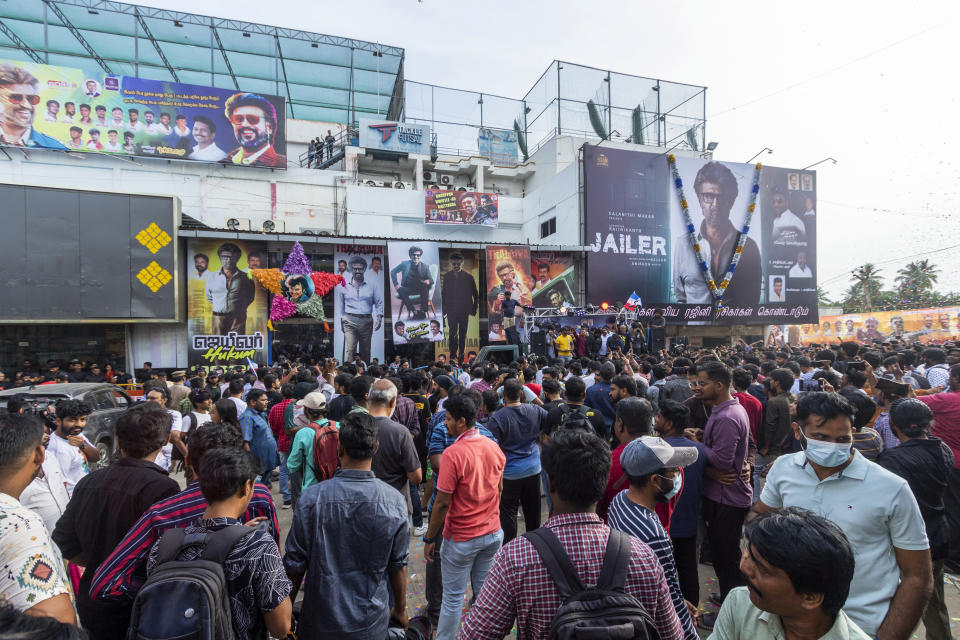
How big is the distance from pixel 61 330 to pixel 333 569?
1874 centimetres

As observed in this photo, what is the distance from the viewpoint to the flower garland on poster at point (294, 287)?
14.7 m

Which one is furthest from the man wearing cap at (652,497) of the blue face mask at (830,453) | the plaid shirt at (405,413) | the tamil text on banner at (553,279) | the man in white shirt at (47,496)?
the tamil text on banner at (553,279)

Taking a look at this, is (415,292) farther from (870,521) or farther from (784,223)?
(784,223)

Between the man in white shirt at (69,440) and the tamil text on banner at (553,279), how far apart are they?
15.7 meters

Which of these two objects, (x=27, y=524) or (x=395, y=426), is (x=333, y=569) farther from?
(x=395, y=426)

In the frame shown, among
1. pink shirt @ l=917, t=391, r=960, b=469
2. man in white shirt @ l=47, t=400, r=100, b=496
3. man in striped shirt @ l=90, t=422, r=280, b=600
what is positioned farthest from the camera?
pink shirt @ l=917, t=391, r=960, b=469

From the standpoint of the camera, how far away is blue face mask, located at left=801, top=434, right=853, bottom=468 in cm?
229

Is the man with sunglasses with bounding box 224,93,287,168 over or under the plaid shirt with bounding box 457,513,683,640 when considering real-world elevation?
over

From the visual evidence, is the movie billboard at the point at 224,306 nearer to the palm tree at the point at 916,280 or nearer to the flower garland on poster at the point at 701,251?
the flower garland on poster at the point at 701,251

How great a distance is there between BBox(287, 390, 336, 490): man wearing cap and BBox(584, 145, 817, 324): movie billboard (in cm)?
1671

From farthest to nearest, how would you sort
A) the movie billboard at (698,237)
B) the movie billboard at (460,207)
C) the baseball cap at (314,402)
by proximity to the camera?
the movie billboard at (460,207) → the movie billboard at (698,237) → the baseball cap at (314,402)

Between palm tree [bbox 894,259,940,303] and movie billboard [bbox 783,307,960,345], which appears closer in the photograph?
movie billboard [bbox 783,307,960,345]

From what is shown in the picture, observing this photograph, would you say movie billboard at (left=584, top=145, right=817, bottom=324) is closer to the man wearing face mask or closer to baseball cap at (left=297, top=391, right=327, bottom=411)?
baseball cap at (left=297, top=391, right=327, bottom=411)

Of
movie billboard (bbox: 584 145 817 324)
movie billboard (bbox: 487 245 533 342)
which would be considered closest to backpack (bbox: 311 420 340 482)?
movie billboard (bbox: 487 245 533 342)
